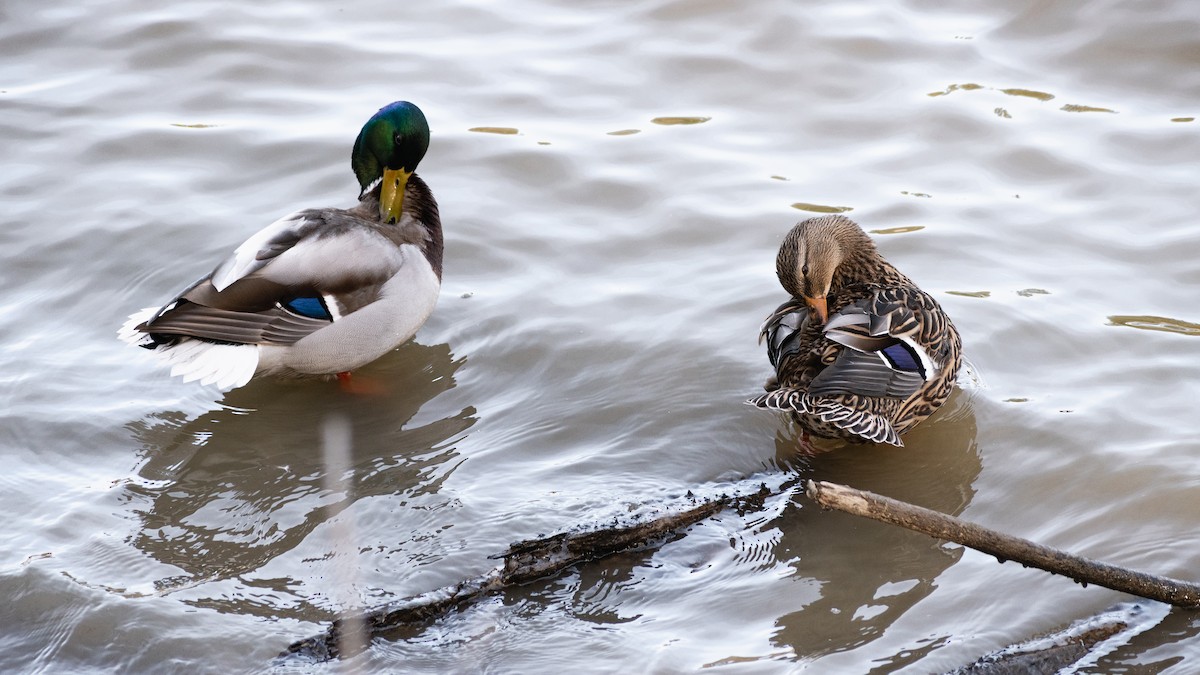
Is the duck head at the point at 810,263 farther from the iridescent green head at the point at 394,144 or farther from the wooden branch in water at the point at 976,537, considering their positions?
the iridescent green head at the point at 394,144

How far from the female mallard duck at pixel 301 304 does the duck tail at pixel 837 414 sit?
72.9 inches

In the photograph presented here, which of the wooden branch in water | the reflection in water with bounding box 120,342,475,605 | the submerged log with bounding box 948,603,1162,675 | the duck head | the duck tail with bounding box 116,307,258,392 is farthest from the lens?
the duck tail with bounding box 116,307,258,392

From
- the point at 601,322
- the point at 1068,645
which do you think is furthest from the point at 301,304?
the point at 1068,645

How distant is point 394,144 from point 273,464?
192 cm

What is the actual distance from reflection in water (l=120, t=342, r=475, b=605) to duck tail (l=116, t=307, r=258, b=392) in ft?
0.71

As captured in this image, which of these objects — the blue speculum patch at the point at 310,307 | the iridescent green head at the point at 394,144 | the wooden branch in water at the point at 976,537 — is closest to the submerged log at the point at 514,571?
the wooden branch in water at the point at 976,537

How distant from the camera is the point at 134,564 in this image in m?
4.38

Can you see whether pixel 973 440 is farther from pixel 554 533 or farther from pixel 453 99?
pixel 453 99

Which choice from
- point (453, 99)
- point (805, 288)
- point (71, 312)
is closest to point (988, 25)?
point (453, 99)

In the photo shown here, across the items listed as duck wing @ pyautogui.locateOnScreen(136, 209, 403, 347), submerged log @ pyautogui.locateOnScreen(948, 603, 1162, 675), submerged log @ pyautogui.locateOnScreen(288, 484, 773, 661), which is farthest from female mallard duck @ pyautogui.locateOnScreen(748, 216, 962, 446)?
duck wing @ pyautogui.locateOnScreen(136, 209, 403, 347)

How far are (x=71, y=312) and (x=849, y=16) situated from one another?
18.2 ft

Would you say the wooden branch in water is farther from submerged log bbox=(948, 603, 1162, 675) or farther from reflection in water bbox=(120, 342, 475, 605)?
reflection in water bbox=(120, 342, 475, 605)

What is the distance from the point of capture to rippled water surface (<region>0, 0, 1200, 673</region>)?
408 cm

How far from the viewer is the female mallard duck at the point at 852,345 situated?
4.70 metres
